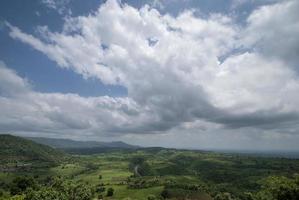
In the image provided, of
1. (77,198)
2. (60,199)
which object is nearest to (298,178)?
(60,199)

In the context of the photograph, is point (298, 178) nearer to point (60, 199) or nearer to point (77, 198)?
point (60, 199)

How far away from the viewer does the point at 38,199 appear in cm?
14800

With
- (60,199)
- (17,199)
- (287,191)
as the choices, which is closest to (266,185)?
(287,191)

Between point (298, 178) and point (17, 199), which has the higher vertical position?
point (298, 178)

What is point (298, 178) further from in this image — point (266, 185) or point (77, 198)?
point (77, 198)

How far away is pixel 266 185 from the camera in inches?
5197

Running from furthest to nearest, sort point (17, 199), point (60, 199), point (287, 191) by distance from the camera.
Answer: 1. point (60, 199)
2. point (17, 199)
3. point (287, 191)

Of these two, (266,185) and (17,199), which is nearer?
(266,185)

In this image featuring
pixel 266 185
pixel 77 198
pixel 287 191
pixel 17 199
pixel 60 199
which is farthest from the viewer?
pixel 77 198

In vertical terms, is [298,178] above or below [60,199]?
above

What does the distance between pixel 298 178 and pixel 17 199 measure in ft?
429

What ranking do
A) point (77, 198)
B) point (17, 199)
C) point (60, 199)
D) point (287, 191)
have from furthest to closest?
1. point (77, 198)
2. point (60, 199)
3. point (17, 199)
4. point (287, 191)

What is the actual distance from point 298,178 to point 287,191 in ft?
31.5

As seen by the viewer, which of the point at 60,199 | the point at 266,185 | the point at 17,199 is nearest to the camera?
the point at 266,185
